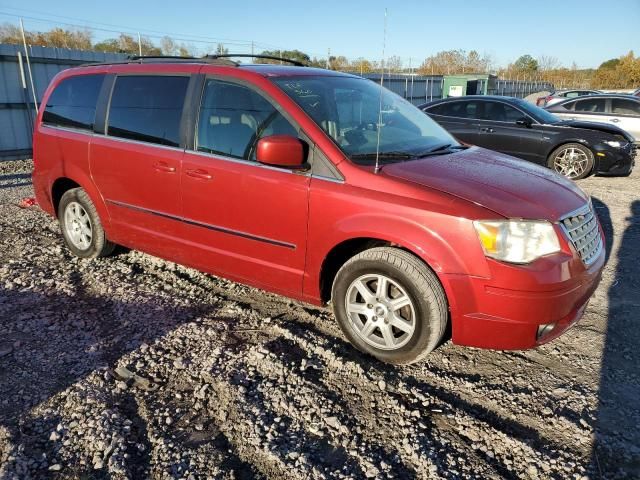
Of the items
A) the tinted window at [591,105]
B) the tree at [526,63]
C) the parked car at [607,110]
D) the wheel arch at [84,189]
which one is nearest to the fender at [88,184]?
the wheel arch at [84,189]

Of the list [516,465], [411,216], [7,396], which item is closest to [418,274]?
[411,216]

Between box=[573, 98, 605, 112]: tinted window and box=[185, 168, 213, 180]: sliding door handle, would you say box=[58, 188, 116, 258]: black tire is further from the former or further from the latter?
box=[573, 98, 605, 112]: tinted window

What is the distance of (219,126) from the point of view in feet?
12.1

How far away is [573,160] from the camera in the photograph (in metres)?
9.45

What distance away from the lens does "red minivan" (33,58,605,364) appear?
9.24 feet

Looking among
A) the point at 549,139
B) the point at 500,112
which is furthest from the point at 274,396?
the point at 500,112

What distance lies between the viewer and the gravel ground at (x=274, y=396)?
237 centimetres

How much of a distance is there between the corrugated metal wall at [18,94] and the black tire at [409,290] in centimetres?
1090

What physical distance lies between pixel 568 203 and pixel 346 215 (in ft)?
4.56

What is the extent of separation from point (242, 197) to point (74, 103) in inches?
94.0

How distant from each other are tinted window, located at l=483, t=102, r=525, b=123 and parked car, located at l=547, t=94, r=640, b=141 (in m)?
4.20

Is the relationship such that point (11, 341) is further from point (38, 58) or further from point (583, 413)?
point (38, 58)

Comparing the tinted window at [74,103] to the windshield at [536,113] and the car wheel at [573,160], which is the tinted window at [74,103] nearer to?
the windshield at [536,113]

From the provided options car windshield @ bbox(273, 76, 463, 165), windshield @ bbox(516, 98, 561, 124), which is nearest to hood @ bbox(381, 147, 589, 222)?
car windshield @ bbox(273, 76, 463, 165)
